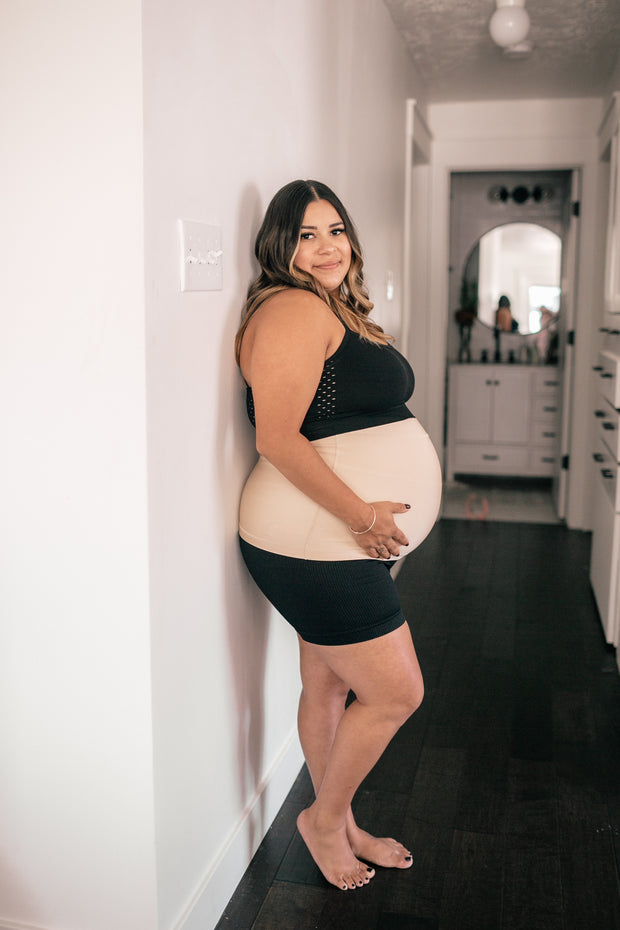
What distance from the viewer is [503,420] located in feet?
20.7

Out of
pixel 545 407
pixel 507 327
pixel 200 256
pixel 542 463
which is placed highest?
pixel 200 256

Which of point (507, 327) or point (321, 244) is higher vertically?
point (321, 244)

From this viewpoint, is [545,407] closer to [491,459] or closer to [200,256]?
[491,459]

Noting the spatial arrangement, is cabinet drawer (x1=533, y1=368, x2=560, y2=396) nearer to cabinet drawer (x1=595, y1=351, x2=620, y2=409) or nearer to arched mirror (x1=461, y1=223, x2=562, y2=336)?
arched mirror (x1=461, y1=223, x2=562, y2=336)

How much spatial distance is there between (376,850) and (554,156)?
4.14 metres

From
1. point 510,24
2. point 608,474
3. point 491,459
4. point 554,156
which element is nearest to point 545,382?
point 491,459

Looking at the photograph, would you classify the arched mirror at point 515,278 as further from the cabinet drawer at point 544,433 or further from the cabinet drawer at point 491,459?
the cabinet drawer at point 491,459

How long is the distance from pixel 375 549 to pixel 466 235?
206 inches

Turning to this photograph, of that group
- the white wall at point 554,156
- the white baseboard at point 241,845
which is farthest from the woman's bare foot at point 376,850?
the white wall at point 554,156

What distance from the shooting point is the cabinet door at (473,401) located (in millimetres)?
6293

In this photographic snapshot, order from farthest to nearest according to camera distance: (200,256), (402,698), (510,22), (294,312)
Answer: (510,22) < (402,698) < (294,312) < (200,256)

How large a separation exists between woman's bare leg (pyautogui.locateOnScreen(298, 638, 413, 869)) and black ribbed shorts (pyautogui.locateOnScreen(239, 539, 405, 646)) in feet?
0.65

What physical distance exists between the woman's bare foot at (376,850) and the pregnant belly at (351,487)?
2.16 feet

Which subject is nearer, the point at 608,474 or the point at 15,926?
the point at 15,926
